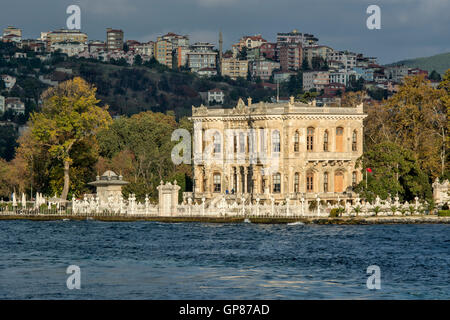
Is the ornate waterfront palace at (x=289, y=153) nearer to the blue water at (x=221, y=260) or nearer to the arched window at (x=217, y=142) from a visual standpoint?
the arched window at (x=217, y=142)

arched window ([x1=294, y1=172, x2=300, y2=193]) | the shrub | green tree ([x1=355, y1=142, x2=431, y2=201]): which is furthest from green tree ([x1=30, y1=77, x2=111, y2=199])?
A: the shrub

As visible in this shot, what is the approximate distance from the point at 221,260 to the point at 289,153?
30.7m

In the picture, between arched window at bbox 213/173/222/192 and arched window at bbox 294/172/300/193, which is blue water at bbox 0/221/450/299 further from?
arched window at bbox 213/173/222/192

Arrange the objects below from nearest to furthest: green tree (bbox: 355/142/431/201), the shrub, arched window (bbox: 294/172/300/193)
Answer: the shrub < green tree (bbox: 355/142/431/201) < arched window (bbox: 294/172/300/193)

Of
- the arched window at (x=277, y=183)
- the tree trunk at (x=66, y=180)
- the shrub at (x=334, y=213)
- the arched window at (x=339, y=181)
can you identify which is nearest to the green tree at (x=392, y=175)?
the arched window at (x=339, y=181)

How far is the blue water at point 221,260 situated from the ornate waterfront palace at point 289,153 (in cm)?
1058

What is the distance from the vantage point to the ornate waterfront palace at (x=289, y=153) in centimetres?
8800

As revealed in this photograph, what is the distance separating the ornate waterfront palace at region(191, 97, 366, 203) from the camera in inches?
3465

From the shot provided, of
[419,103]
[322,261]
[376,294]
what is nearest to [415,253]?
[322,261]

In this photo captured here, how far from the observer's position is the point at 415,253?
6144cm

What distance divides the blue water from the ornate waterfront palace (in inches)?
417

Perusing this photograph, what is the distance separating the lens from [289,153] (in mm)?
87875
